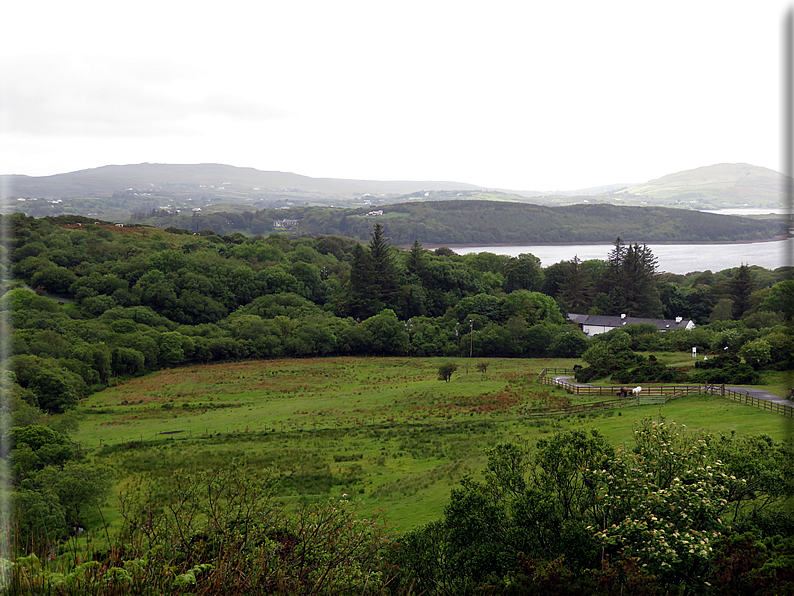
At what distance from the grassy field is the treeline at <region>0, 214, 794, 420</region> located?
7.23 m

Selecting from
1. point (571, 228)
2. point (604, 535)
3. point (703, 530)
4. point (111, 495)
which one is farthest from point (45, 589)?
point (571, 228)

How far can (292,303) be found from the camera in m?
79.4

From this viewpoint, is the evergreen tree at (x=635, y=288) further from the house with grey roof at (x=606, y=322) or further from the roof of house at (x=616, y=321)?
the roof of house at (x=616, y=321)

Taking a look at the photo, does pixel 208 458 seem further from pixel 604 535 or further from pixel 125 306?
pixel 125 306

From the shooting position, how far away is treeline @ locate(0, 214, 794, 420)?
51062 mm

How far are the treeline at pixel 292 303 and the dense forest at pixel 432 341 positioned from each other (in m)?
0.25

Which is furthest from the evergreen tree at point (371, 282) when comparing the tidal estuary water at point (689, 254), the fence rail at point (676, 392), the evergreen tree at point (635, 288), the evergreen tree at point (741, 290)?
the tidal estuary water at point (689, 254)

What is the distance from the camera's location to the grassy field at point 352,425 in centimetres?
2084

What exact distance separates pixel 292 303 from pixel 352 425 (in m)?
50.1

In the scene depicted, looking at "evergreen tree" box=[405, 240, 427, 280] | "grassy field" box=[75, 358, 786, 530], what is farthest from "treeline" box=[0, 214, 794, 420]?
"grassy field" box=[75, 358, 786, 530]

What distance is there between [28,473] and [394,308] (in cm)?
6332

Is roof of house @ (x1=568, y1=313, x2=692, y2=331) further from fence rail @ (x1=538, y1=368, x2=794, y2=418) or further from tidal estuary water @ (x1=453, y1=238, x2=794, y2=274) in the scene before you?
fence rail @ (x1=538, y1=368, x2=794, y2=418)

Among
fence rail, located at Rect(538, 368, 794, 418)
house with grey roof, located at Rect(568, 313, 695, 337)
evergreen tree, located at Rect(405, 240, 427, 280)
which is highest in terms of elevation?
evergreen tree, located at Rect(405, 240, 427, 280)

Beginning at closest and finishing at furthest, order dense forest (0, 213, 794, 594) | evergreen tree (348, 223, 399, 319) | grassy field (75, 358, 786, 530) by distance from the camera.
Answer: dense forest (0, 213, 794, 594) < grassy field (75, 358, 786, 530) < evergreen tree (348, 223, 399, 319)
